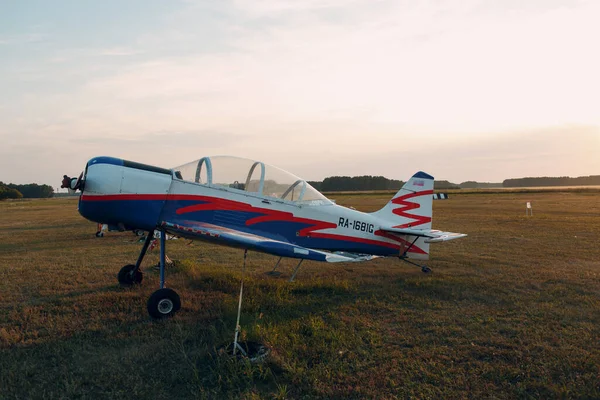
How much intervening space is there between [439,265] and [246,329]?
6.12 m

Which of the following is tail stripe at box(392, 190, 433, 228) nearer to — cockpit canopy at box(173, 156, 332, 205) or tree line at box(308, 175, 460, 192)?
cockpit canopy at box(173, 156, 332, 205)

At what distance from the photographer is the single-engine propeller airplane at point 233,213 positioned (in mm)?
5547

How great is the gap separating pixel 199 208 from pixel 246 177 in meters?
0.95

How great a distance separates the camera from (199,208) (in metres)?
6.11

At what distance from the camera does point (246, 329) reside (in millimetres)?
4668

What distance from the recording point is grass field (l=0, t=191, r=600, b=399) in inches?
142

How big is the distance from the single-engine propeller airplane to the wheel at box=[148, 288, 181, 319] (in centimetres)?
1

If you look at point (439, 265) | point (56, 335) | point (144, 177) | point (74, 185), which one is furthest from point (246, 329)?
point (439, 265)

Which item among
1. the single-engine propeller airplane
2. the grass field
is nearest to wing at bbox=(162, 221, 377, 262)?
the single-engine propeller airplane

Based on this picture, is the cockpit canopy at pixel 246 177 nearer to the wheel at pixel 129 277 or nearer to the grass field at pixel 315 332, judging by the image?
the grass field at pixel 315 332

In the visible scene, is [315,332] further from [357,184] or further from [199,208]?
[357,184]

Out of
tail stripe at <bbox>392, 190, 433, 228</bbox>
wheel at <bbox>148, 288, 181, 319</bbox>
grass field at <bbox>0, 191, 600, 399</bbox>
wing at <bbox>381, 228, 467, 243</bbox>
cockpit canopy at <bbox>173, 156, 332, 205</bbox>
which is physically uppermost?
cockpit canopy at <bbox>173, 156, 332, 205</bbox>

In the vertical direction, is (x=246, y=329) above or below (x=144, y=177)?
below

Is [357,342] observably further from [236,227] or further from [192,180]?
[192,180]
